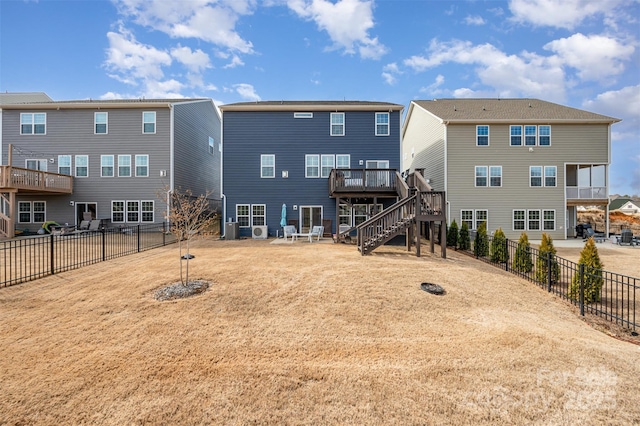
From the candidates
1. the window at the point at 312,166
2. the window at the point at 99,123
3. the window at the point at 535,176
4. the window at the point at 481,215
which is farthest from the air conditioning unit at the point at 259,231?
the window at the point at 535,176

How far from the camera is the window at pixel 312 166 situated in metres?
17.8

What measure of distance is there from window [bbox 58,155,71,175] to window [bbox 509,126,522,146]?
96.6 ft

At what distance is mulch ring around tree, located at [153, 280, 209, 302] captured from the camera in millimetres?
6165

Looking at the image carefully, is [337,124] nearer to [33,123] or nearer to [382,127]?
[382,127]

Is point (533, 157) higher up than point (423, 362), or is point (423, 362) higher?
point (533, 157)

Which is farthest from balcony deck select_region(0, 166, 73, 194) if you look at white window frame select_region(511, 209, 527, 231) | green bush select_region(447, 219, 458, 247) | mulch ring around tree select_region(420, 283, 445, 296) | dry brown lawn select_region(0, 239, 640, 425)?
white window frame select_region(511, 209, 527, 231)

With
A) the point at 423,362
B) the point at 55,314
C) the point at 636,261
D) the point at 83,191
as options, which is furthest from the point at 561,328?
the point at 83,191

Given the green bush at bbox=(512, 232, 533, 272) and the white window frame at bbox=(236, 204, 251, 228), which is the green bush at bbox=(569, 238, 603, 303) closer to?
the green bush at bbox=(512, 232, 533, 272)

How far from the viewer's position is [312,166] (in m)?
17.8

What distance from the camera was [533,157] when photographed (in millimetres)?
18719

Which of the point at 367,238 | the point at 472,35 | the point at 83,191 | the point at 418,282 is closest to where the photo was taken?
the point at 418,282

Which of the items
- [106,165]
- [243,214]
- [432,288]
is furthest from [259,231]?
[432,288]

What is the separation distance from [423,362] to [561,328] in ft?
11.3

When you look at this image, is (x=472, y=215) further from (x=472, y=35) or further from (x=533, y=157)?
(x=472, y=35)
